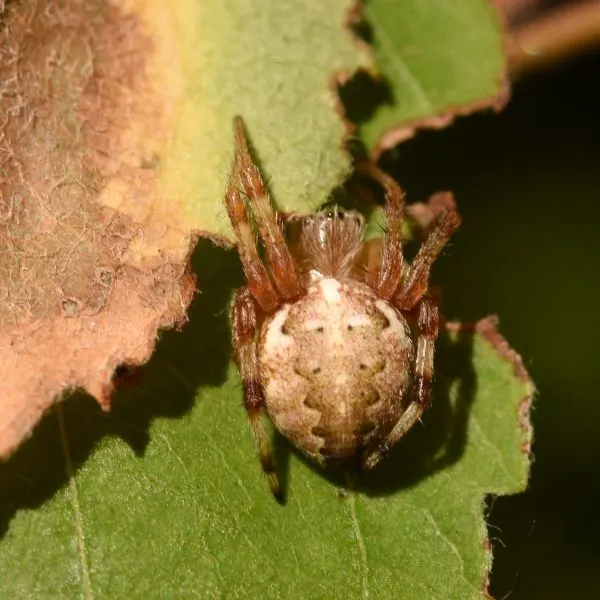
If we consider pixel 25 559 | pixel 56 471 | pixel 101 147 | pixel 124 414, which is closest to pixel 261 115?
pixel 101 147

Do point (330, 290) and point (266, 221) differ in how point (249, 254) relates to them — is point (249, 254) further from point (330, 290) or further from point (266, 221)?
point (330, 290)

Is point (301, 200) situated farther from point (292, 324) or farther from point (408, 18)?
point (408, 18)

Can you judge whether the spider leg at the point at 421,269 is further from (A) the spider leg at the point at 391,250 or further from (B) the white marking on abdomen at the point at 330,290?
(B) the white marking on abdomen at the point at 330,290

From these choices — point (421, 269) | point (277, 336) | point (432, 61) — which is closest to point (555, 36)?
point (432, 61)

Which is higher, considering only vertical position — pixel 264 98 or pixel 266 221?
pixel 264 98

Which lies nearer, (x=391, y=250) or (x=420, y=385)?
(x=420, y=385)

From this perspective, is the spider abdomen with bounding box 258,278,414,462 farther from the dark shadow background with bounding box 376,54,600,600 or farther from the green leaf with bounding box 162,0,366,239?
the dark shadow background with bounding box 376,54,600,600
